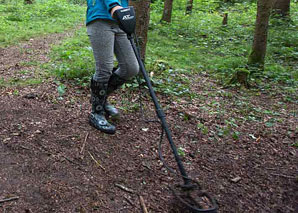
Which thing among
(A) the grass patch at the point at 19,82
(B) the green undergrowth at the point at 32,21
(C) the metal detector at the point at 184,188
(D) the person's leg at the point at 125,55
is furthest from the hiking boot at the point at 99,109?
(B) the green undergrowth at the point at 32,21

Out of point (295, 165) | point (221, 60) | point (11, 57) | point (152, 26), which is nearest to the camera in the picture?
point (295, 165)

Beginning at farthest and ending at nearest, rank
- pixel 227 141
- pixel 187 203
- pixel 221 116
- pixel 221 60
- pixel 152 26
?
pixel 152 26, pixel 221 60, pixel 221 116, pixel 227 141, pixel 187 203

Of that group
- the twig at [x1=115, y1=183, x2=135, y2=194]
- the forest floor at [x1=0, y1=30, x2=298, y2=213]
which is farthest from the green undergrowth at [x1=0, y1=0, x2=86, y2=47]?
the twig at [x1=115, y1=183, x2=135, y2=194]

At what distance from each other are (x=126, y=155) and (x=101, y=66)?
1.07 meters

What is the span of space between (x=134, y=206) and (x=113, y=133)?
1.23 meters

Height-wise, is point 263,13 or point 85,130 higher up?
point 263,13

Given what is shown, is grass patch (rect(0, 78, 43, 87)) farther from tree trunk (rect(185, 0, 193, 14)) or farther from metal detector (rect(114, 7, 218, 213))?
Result: tree trunk (rect(185, 0, 193, 14))

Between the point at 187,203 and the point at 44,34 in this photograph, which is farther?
the point at 44,34

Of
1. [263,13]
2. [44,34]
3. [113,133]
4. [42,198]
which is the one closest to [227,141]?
[113,133]

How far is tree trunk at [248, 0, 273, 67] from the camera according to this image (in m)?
6.62

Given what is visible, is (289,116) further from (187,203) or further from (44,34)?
(44,34)

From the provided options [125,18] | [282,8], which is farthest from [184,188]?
[282,8]

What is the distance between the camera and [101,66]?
3.20m

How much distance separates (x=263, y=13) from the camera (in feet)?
21.8
